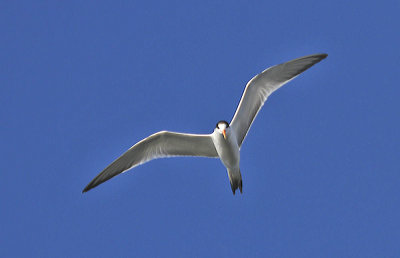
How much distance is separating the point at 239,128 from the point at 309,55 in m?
2.30

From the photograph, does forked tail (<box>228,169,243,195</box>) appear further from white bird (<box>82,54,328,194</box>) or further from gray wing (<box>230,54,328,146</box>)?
gray wing (<box>230,54,328,146</box>)

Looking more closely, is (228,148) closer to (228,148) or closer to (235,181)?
(228,148)

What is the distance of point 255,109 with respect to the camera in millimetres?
18141

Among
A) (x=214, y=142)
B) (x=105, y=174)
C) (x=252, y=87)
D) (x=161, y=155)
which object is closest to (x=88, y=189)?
(x=105, y=174)

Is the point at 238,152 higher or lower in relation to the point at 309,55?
lower

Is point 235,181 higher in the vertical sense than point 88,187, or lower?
lower

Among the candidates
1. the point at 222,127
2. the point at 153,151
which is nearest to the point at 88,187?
the point at 153,151

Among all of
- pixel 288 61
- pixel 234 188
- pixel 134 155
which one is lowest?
pixel 234 188

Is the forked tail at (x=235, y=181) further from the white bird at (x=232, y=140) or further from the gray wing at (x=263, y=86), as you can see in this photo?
the gray wing at (x=263, y=86)

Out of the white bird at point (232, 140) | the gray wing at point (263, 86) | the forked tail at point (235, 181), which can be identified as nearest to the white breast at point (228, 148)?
the white bird at point (232, 140)

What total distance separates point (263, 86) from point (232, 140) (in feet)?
5.26

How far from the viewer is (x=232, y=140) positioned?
685 inches

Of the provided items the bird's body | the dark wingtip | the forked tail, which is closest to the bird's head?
the bird's body

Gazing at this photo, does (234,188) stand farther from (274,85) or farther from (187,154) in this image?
(274,85)
